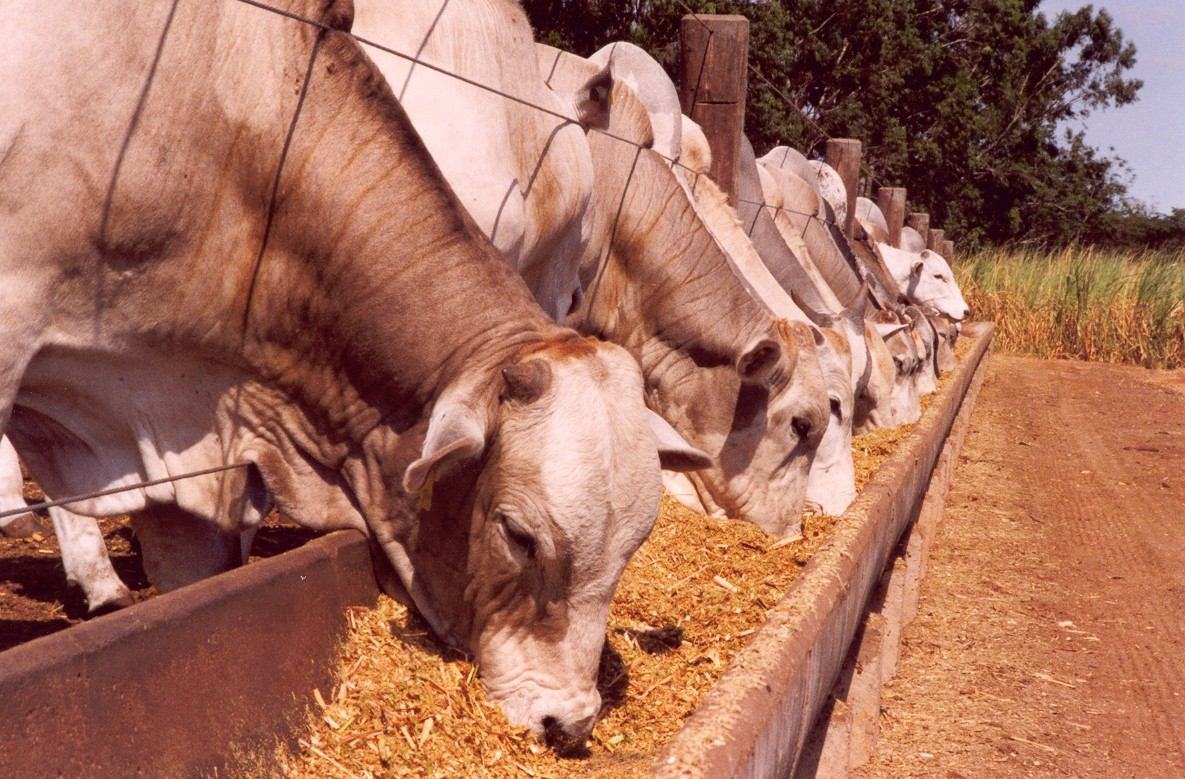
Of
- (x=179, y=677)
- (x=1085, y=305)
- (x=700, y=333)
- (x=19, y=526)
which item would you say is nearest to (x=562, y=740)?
(x=179, y=677)

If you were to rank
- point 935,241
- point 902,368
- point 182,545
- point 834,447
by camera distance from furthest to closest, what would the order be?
point 935,241, point 902,368, point 834,447, point 182,545

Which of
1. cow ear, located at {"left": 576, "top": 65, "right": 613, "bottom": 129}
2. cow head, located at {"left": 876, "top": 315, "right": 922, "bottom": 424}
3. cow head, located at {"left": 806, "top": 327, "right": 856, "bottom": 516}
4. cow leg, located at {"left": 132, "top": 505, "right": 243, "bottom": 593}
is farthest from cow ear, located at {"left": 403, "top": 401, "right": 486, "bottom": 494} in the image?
cow head, located at {"left": 876, "top": 315, "right": 922, "bottom": 424}

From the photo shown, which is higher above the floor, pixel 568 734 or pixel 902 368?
pixel 568 734

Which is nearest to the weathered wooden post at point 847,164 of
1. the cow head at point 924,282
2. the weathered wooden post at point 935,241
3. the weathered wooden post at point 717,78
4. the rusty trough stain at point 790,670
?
the cow head at point 924,282

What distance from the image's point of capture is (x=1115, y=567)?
7195 mm

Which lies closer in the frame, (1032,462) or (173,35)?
(173,35)

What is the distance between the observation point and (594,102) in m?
5.49

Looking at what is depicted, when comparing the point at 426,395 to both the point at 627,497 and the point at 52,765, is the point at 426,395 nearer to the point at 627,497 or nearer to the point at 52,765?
the point at 627,497

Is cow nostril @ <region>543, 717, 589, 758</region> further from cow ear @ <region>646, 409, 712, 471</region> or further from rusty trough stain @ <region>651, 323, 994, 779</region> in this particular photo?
cow ear @ <region>646, 409, 712, 471</region>

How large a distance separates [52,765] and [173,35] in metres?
1.68

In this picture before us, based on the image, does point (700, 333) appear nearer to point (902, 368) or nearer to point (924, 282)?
point (902, 368)

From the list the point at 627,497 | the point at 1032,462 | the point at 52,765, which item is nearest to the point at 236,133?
the point at 627,497

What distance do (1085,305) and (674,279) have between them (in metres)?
17.6

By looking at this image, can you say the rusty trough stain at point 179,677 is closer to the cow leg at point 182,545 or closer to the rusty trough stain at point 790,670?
the cow leg at point 182,545
